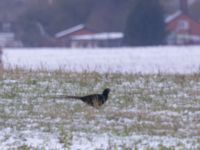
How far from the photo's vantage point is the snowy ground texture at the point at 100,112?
11.7m

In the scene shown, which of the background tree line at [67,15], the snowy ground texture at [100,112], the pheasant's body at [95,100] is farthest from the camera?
the background tree line at [67,15]

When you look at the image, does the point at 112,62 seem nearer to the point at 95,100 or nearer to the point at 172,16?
the point at 95,100

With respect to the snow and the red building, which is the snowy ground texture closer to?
the snow

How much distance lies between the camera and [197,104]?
14664mm

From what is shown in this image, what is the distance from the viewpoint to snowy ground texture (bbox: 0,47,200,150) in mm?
11727

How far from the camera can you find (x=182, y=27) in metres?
77.2

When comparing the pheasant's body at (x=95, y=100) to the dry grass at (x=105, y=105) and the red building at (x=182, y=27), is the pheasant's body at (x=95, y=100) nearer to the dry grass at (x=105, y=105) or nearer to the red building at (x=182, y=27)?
the dry grass at (x=105, y=105)

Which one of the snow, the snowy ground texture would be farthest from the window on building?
the snowy ground texture

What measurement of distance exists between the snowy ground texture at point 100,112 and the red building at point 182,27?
5358 centimetres

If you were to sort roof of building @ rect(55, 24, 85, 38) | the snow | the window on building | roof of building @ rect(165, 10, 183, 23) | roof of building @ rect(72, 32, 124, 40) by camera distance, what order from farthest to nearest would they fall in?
roof of building @ rect(165, 10, 183, 23) < the window on building < roof of building @ rect(55, 24, 85, 38) < roof of building @ rect(72, 32, 124, 40) < the snow

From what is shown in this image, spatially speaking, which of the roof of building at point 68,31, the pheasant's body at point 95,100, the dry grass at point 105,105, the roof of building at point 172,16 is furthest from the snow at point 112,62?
the roof of building at point 172,16

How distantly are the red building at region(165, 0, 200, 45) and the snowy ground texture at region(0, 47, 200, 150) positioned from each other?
176 feet

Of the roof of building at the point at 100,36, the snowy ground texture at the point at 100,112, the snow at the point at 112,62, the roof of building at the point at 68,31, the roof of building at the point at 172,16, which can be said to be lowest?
the snowy ground texture at the point at 100,112

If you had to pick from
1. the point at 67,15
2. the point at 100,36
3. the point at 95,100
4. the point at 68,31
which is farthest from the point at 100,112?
the point at 67,15
